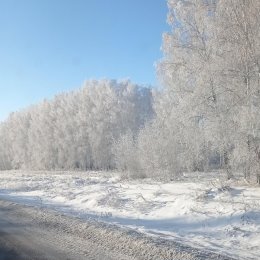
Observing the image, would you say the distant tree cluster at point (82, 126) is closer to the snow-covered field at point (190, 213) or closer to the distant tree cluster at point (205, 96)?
the distant tree cluster at point (205, 96)

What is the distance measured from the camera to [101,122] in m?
64.9

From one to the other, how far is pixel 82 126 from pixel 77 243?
5707 cm

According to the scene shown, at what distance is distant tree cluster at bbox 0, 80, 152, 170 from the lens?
2549 inches

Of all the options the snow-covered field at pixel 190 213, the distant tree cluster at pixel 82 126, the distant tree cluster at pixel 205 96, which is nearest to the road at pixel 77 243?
the snow-covered field at pixel 190 213

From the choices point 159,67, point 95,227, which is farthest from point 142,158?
point 95,227

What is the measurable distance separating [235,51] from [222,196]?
22.4 feet

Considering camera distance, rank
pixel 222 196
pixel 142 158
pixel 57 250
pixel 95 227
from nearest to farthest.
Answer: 1. pixel 57 250
2. pixel 95 227
3. pixel 222 196
4. pixel 142 158

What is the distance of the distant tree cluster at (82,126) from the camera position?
6475cm

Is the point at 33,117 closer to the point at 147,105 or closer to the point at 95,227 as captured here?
the point at 147,105

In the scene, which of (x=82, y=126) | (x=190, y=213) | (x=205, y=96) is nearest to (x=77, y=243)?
(x=190, y=213)

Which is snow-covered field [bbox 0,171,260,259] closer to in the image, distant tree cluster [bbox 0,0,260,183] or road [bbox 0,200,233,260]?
road [bbox 0,200,233,260]

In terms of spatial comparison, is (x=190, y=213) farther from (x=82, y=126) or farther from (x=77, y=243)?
(x=82, y=126)

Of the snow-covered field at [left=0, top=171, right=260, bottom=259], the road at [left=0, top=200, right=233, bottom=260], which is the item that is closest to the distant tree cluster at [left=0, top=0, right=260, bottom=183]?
the snow-covered field at [left=0, top=171, right=260, bottom=259]

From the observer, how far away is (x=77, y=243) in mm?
10086
